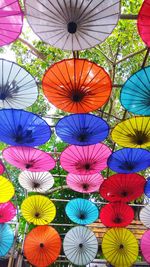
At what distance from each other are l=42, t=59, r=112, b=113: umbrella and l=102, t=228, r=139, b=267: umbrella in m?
4.65

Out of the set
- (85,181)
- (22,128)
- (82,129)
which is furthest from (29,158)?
(85,181)

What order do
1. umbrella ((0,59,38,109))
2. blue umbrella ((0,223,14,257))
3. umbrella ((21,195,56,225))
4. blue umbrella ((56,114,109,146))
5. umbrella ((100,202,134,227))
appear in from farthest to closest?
blue umbrella ((0,223,14,257)) < umbrella ((21,195,56,225)) < umbrella ((100,202,134,227)) < blue umbrella ((56,114,109,146)) < umbrella ((0,59,38,109))

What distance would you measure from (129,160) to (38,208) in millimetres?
3142

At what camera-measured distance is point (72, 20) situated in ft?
10.2

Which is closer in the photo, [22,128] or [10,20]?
[10,20]

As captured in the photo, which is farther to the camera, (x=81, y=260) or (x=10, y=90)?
(x=81, y=260)

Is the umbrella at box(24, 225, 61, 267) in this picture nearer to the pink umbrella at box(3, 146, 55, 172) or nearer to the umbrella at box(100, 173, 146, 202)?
the umbrella at box(100, 173, 146, 202)

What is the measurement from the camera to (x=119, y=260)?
298 inches

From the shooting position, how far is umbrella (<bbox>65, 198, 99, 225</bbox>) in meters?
7.14

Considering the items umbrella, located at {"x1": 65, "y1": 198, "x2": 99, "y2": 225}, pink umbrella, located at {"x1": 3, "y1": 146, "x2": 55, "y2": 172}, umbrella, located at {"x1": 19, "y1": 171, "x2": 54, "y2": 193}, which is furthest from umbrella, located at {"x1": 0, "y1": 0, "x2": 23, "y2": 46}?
umbrella, located at {"x1": 65, "y1": 198, "x2": 99, "y2": 225}

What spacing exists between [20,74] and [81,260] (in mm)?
5876

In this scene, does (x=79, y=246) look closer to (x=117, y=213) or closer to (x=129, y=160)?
(x=117, y=213)

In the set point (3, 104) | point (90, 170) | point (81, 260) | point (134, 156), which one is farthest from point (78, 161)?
point (81, 260)

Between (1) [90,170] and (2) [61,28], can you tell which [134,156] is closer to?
(1) [90,170]
